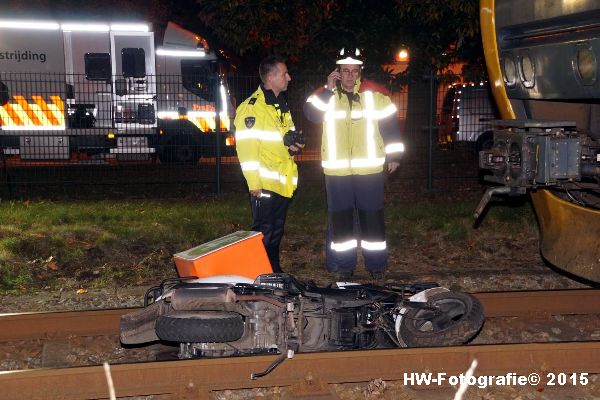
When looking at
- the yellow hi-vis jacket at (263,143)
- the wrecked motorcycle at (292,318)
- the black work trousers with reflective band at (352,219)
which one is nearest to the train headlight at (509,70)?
the wrecked motorcycle at (292,318)

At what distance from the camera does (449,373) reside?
539 cm

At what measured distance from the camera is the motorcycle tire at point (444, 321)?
5711 mm

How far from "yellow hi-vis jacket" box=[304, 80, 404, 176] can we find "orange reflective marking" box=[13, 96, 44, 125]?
8.30 m

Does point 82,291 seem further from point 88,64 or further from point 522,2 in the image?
point 88,64

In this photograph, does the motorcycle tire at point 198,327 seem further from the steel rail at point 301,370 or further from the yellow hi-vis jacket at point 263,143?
the yellow hi-vis jacket at point 263,143

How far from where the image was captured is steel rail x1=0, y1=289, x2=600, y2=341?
6379 mm

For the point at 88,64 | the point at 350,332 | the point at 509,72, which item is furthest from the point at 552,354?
the point at 88,64

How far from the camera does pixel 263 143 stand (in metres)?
7.62

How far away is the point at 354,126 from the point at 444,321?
2563mm

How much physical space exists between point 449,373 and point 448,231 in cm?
460

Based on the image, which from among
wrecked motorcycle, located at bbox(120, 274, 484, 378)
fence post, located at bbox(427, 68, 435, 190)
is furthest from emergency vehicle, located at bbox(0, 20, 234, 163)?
wrecked motorcycle, located at bbox(120, 274, 484, 378)

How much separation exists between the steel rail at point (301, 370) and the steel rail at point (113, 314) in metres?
1.36

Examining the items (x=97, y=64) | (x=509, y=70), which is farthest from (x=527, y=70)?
(x=97, y=64)

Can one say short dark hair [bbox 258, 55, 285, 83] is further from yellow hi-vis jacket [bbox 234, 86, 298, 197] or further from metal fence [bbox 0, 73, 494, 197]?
metal fence [bbox 0, 73, 494, 197]
